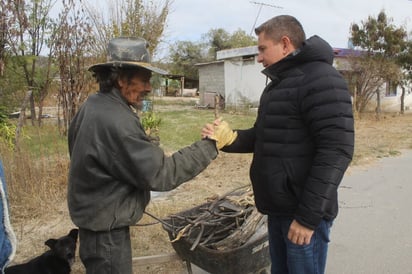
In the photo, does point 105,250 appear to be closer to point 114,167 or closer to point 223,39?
point 114,167

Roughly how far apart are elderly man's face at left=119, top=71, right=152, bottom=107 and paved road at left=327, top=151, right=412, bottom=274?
2.99 m

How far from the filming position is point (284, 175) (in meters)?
2.33

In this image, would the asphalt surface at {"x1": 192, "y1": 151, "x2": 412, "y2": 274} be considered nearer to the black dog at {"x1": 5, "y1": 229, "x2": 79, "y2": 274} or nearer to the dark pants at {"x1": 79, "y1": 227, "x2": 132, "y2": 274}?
the black dog at {"x1": 5, "y1": 229, "x2": 79, "y2": 274}

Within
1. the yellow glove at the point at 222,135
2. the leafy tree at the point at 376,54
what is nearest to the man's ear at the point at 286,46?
the yellow glove at the point at 222,135

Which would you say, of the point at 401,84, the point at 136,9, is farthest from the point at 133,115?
the point at 401,84

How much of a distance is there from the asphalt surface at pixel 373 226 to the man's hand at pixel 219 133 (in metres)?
2.13

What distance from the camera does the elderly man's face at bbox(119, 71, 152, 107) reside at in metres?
2.23

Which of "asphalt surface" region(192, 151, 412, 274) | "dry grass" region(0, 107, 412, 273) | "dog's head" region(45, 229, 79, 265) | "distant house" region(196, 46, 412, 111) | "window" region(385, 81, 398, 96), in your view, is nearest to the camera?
"dog's head" region(45, 229, 79, 265)

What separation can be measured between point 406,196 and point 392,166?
2507 mm

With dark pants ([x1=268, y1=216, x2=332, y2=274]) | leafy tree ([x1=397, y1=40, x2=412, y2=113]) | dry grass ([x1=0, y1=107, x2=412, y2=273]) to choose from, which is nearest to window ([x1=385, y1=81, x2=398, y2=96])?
leafy tree ([x1=397, y1=40, x2=412, y2=113])

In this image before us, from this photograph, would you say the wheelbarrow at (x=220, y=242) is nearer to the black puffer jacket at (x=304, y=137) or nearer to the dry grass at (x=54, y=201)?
the black puffer jacket at (x=304, y=137)

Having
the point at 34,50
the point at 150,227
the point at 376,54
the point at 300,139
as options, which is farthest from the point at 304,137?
the point at 376,54

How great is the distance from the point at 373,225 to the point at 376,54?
17.1 meters

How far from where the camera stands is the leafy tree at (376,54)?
63.5 ft
